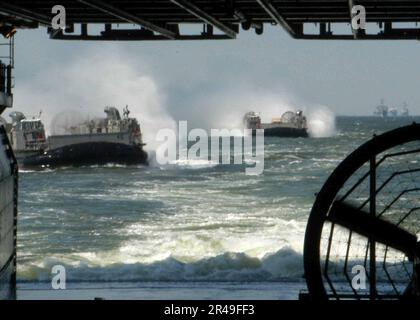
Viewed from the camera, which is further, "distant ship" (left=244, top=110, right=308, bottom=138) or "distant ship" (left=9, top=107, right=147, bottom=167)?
"distant ship" (left=244, top=110, right=308, bottom=138)

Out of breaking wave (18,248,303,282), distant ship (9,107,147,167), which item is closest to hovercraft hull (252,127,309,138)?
distant ship (9,107,147,167)

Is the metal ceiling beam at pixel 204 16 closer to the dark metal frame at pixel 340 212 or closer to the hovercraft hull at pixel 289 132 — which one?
the dark metal frame at pixel 340 212

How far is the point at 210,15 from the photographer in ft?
53.7

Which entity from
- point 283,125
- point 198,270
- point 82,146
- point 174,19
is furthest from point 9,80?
point 283,125

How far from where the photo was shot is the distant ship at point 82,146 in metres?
85.9

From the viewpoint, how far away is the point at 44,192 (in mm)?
73188

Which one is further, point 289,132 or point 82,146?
point 289,132

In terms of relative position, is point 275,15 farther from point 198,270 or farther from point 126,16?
point 198,270

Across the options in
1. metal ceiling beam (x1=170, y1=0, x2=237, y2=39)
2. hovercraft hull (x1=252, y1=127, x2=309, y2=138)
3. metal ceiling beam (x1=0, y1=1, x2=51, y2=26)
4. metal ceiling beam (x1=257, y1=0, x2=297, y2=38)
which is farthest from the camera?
hovercraft hull (x1=252, y1=127, x2=309, y2=138)

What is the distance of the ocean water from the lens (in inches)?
1412

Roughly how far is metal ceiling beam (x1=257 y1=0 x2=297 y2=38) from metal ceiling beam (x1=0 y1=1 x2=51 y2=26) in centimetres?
381

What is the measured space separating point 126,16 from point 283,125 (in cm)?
13856

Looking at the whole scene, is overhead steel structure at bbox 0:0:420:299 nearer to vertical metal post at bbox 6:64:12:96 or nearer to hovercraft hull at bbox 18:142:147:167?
vertical metal post at bbox 6:64:12:96
